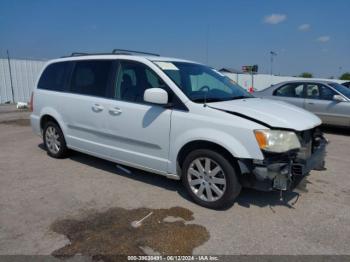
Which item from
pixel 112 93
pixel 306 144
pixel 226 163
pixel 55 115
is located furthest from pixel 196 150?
pixel 55 115

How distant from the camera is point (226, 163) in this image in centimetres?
381

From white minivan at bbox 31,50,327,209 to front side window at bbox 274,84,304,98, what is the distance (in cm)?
506

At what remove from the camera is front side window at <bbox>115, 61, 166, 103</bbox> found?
4539 millimetres

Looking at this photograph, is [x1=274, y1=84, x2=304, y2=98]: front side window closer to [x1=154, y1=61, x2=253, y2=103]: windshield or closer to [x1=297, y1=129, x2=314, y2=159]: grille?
[x1=154, y1=61, x2=253, y2=103]: windshield

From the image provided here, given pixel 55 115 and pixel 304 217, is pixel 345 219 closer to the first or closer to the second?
pixel 304 217

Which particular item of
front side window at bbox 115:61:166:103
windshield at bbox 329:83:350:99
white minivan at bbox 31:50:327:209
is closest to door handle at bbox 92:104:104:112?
white minivan at bbox 31:50:327:209

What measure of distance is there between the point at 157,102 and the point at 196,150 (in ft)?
2.51

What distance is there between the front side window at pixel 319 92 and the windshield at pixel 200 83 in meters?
5.03

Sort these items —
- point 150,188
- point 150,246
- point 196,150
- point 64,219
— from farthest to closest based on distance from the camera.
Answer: point 150,188 → point 196,150 → point 64,219 → point 150,246

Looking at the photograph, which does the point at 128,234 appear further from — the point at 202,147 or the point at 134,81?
the point at 134,81

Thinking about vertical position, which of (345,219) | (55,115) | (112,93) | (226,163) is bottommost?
(345,219)

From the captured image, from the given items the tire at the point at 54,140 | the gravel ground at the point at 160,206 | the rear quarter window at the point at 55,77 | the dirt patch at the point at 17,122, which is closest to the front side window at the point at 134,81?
the gravel ground at the point at 160,206

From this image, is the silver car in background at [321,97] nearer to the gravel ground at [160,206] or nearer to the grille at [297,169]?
the gravel ground at [160,206]

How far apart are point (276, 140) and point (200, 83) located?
60.4 inches
